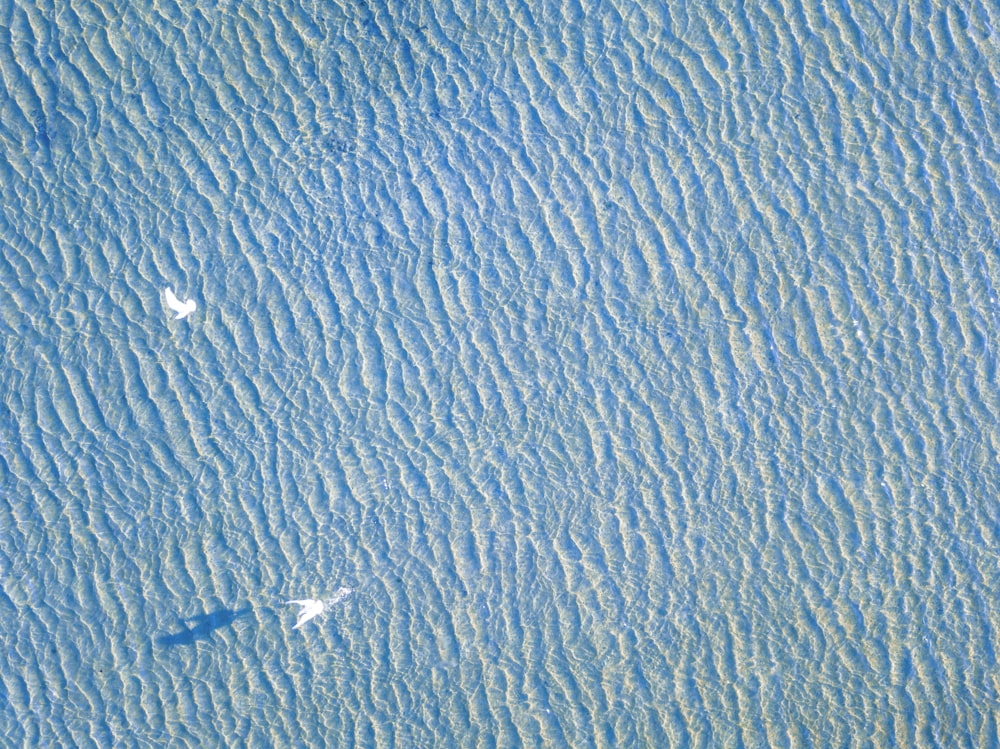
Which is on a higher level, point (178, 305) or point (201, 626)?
point (178, 305)

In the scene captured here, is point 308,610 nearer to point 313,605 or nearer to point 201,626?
point 313,605

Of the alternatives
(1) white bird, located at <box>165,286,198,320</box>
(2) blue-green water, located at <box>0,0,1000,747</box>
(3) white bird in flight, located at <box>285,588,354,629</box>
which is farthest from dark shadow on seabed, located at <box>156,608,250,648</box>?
Result: (1) white bird, located at <box>165,286,198,320</box>

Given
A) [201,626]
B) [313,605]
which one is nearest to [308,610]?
[313,605]

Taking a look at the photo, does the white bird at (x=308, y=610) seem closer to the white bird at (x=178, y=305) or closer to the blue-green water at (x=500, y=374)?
the blue-green water at (x=500, y=374)

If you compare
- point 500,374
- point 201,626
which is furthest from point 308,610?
point 500,374

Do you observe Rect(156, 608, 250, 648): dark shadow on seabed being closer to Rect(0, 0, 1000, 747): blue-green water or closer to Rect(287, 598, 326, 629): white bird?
Rect(0, 0, 1000, 747): blue-green water

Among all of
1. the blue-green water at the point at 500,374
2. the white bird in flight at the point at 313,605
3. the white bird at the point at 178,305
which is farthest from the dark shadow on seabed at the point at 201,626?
the white bird at the point at 178,305

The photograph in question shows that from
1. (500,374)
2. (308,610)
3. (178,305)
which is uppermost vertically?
(178,305)

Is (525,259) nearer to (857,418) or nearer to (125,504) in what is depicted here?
(857,418)
